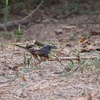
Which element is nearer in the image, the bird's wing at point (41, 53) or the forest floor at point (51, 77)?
the forest floor at point (51, 77)

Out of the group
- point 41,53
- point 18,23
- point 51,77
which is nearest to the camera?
point 51,77

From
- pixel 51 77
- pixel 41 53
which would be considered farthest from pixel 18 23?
pixel 51 77

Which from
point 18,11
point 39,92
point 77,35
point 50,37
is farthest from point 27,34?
point 39,92

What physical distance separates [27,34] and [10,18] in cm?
82

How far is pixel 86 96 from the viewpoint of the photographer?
2.19 meters

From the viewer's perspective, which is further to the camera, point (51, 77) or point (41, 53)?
point (41, 53)

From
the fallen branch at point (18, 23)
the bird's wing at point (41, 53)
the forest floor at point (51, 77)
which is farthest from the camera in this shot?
the fallen branch at point (18, 23)

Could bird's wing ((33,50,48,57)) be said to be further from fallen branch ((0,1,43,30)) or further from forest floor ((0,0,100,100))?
fallen branch ((0,1,43,30))

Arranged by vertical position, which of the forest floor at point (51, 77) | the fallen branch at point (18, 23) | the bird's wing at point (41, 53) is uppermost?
the fallen branch at point (18, 23)

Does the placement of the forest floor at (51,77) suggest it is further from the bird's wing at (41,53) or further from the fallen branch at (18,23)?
the fallen branch at (18,23)

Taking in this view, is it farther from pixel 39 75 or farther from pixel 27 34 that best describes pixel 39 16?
pixel 39 75

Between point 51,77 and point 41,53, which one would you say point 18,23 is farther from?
point 51,77

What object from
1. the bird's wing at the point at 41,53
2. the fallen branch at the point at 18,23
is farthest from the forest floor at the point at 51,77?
the fallen branch at the point at 18,23

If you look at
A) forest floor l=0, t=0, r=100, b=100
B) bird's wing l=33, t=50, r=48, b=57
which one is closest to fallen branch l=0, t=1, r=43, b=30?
forest floor l=0, t=0, r=100, b=100
